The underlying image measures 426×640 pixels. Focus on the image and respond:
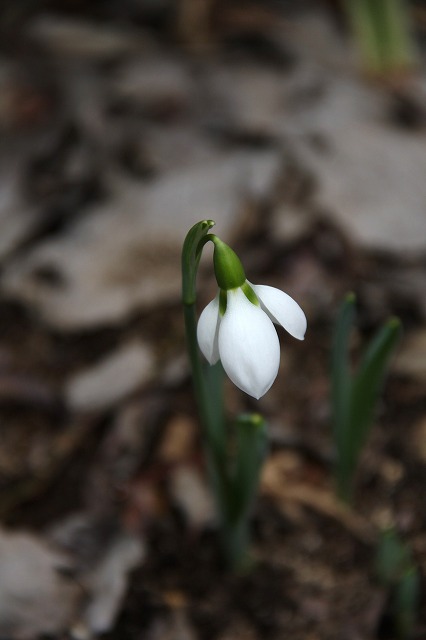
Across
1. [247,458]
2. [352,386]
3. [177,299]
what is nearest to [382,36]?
[177,299]

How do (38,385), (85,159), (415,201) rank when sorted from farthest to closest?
(85,159)
(415,201)
(38,385)

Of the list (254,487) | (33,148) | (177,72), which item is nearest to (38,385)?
(254,487)

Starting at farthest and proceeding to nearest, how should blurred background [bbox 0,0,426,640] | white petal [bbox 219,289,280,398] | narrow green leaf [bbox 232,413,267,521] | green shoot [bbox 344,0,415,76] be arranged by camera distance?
green shoot [bbox 344,0,415,76] → blurred background [bbox 0,0,426,640] → narrow green leaf [bbox 232,413,267,521] → white petal [bbox 219,289,280,398]

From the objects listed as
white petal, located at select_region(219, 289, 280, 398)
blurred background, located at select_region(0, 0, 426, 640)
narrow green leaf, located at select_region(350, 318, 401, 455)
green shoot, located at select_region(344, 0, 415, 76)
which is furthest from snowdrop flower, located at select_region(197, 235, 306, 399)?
green shoot, located at select_region(344, 0, 415, 76)

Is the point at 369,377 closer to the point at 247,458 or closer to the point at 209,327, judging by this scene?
the point at 247,458

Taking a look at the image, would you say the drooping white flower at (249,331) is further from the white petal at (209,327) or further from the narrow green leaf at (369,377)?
the narrow green leaf at (369,377)

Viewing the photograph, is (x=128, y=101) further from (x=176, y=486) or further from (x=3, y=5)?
(x=176, y=486)

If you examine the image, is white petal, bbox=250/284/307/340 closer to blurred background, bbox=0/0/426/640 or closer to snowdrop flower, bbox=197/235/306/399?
snowdrop flower, bbox=197/235/306/399

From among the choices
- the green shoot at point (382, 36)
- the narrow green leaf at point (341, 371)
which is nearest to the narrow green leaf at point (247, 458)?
the narrow green leaf at point (341, 371)
